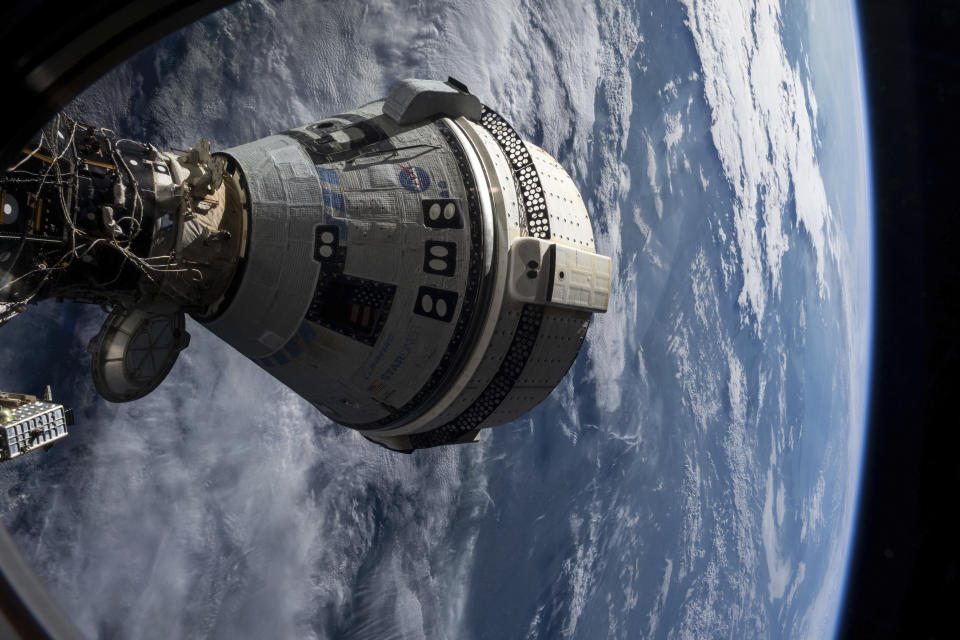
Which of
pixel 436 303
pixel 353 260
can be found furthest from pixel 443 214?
pixel 353 260

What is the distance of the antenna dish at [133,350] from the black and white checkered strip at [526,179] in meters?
4.34

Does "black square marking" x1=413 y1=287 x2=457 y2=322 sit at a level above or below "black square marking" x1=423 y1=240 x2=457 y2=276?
below

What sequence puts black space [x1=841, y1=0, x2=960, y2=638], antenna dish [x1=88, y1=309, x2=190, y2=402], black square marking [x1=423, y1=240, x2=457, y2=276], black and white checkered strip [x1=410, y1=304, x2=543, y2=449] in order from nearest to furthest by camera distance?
black space [x1=841, y1=0, x2=960, y2=638], antenna dish [x1=88, y1=309, x2=190, y2=402], black square marking [x1=423, y1=240, x2=457, y2=276], black and white checkered strip [x1=410, y1=304, x2=543, y2=449]

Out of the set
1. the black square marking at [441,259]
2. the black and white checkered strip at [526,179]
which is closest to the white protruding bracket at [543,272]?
the black and white checkered strip at [526,179]

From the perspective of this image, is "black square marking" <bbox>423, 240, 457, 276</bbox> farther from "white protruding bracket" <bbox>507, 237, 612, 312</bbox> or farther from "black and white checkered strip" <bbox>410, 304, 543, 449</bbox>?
"black and white checkered strip" <bbox>410, 304, 543, 449</bbox>

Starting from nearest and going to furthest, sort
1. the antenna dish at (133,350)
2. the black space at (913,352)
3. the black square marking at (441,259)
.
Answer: the black space at (913,352)
the antenna dish at (133,350)
the black square marking at (441,259)

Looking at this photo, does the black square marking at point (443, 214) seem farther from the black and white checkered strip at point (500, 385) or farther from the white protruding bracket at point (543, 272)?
the black and white checkered strip at point (500, 385)

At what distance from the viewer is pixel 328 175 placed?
234 inches

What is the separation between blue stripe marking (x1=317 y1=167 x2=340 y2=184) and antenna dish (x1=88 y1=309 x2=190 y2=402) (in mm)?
2361

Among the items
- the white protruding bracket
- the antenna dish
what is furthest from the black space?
the antenna dish

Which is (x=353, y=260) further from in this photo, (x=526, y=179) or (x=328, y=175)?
(x=526, y=179)

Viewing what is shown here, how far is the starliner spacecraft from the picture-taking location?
5.54 metres

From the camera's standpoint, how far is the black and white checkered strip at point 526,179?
629 cm

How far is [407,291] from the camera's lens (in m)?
5.93
